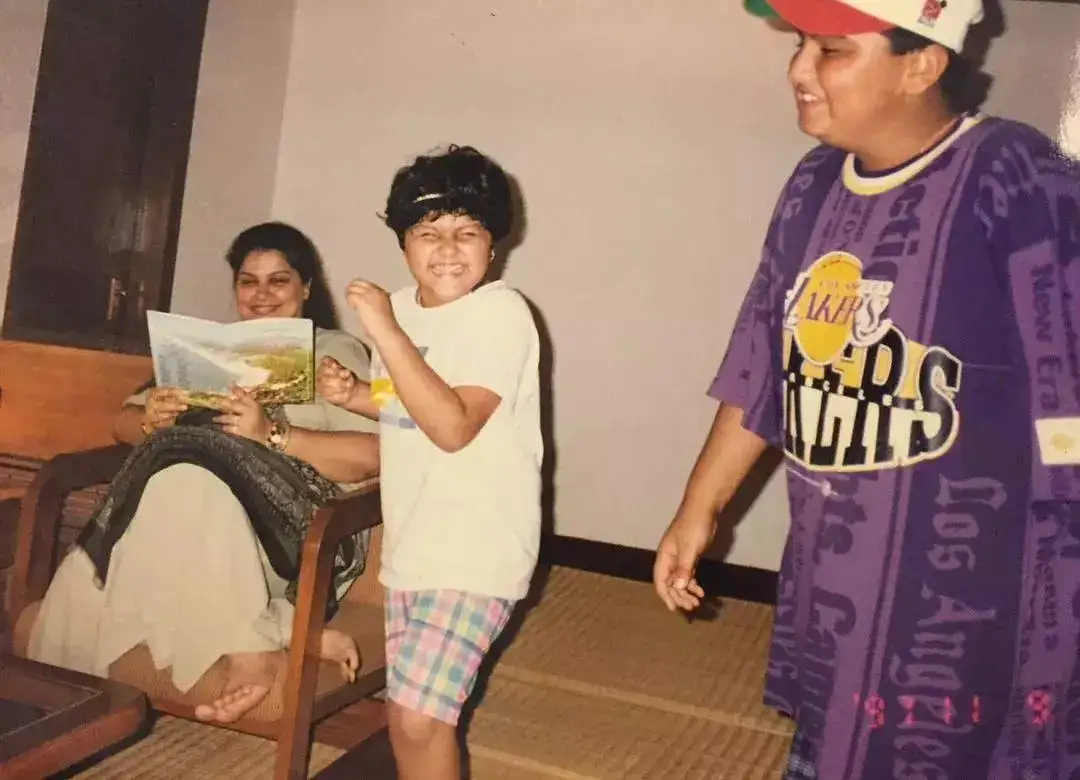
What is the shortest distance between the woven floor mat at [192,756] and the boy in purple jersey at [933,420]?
80 centimetres

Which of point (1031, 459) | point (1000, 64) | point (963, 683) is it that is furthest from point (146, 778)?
point (1000, 64)

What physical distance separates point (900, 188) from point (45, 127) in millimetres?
1256

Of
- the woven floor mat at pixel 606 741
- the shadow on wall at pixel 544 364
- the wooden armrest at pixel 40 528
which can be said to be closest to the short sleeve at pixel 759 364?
the woven floor mat at pixel 606 741

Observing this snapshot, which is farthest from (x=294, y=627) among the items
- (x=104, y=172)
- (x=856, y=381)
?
(x=104, y=172)

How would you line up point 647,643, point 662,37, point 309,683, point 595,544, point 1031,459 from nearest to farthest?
point 1031,459
point 309,683
point 647,643
point 662,37
point 595,544

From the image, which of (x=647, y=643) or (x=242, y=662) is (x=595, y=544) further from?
(x=242, y=662)

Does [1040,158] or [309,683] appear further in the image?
[309,683]

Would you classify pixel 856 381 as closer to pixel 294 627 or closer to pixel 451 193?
pixel 451 193

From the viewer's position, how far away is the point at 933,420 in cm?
81

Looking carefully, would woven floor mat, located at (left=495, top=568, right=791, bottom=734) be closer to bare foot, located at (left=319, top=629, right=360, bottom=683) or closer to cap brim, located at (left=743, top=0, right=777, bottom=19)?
bare foot, located at (left=319, top=629, right=360, bottom=683)

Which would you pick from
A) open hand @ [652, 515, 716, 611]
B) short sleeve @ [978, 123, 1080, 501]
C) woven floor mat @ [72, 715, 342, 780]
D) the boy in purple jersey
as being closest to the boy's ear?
the boy in purple jersey

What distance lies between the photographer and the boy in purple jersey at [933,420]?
791 millimetres

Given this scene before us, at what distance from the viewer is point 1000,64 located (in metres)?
1.87

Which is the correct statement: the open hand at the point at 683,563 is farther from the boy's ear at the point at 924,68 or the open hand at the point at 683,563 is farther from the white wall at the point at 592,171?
the white wall at the point at 592,171
